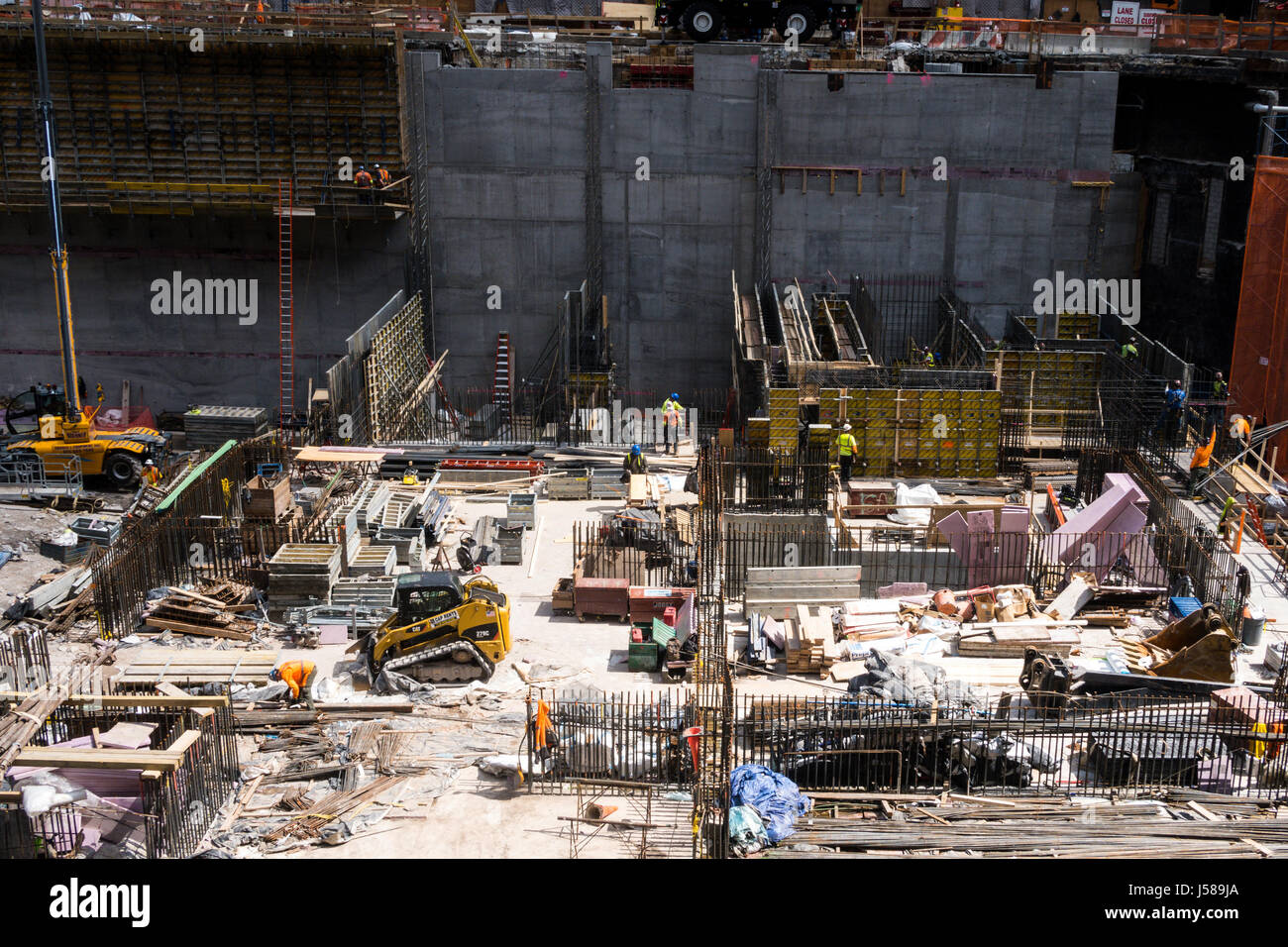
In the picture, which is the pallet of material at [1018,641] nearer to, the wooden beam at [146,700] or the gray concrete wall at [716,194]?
the wooden beam at [146,700]

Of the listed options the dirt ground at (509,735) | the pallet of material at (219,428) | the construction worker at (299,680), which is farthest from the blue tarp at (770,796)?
the pallet of material at (219,428)

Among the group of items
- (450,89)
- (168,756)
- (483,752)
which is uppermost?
(450,89)

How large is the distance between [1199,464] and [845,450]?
295 inches

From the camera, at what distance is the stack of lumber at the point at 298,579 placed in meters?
22.1

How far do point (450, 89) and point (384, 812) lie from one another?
2473 cm

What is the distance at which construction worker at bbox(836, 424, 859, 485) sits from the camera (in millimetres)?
27078

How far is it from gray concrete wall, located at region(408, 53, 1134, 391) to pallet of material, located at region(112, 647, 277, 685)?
58.4ft

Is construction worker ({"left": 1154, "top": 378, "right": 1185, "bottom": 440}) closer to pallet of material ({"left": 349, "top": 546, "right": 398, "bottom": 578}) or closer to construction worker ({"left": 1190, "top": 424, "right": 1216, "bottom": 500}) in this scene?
construction worker ({"left": 1190, "top": 424, "right": 1216, "bottom": 500})

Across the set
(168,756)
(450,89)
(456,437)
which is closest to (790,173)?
(450,89)

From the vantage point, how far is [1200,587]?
869 inches

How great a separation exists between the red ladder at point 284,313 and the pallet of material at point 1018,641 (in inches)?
825

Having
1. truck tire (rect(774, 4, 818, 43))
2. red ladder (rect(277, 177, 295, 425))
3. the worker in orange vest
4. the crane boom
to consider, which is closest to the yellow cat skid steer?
the crane boom

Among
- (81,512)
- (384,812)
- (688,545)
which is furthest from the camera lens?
(81,512)

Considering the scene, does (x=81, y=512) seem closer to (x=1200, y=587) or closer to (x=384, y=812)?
(x=384, y=812)
